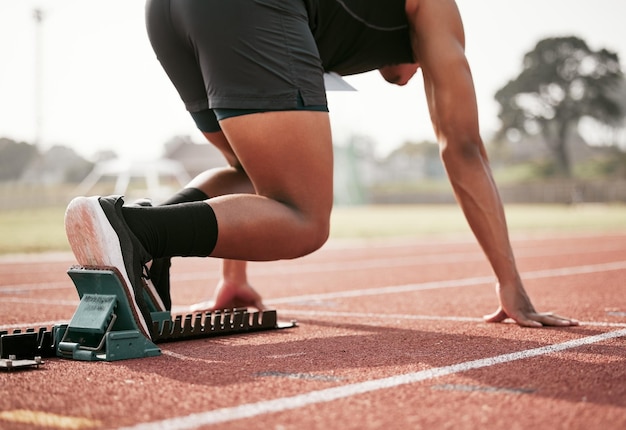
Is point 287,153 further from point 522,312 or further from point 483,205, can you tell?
point 522,312

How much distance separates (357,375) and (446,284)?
4.08 m

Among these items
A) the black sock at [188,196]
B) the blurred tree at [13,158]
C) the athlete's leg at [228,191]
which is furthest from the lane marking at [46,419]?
the blurred tree at [13,158]

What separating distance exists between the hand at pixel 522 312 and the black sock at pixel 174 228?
1.58m

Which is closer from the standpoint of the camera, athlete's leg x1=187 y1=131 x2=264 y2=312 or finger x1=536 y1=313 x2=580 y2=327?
finger x1=536 y1=313 x2=580 y2=327

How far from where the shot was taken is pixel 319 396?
7.59 feet

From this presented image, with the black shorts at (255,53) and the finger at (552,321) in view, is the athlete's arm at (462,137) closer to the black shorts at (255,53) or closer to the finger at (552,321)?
the finger at (552,321)

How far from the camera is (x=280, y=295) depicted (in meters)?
5.87

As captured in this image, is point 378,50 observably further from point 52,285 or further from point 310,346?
point 52,285

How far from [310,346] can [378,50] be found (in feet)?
4.71

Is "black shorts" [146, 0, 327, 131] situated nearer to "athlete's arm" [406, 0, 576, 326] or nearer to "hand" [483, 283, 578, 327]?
"athlete's arm" [406, 0, 576, 326]

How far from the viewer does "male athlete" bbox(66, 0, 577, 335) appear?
2879 mm

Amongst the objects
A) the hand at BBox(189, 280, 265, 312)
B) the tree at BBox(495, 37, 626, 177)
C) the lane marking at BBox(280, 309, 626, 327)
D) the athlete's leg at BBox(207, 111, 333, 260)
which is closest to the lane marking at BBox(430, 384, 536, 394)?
the athlete's leg at BBox(207, 111, 333, 260)

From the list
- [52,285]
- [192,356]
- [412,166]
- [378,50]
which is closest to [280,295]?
[52,285]

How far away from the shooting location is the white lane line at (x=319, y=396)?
2018 millimetres
